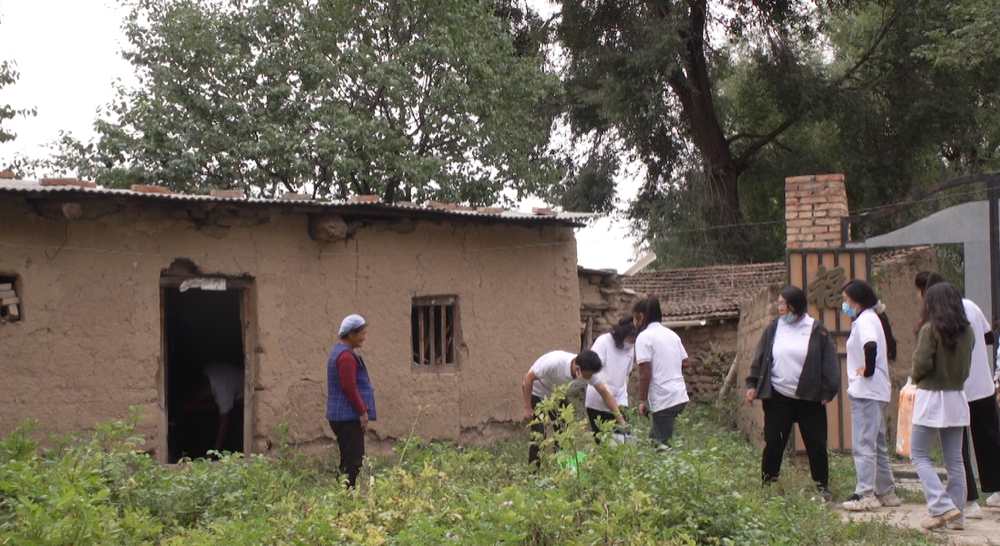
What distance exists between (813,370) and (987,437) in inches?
45.8

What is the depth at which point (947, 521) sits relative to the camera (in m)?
6.20

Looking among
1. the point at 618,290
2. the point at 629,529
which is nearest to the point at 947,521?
the point at 629,529

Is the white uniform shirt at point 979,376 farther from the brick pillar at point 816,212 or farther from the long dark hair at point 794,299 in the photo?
the brick pillar at point 816,212

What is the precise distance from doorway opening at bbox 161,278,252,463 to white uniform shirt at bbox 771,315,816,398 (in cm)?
538

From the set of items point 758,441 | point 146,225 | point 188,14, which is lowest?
point 758,441

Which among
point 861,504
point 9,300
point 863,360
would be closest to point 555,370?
point 863,360

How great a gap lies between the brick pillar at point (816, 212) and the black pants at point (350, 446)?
4.47 m

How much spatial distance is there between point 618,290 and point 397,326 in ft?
15.2

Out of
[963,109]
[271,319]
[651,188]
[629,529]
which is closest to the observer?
[629,529]

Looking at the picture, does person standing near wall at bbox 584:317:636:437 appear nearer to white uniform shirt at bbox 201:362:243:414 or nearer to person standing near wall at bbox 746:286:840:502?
person standing near wall at bbox 746:286:840:502

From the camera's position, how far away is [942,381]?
6.18 metres

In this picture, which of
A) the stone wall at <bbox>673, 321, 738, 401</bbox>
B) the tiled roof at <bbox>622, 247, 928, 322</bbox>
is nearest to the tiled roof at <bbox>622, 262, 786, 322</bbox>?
the tiled roof at <bbox>622, 247, 928, 322</bbox>

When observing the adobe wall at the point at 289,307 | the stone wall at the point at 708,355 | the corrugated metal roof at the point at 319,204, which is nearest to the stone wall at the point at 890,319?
the stone wall at the point at 708,355

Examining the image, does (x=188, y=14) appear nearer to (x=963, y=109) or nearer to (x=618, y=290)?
(x=618, y=290)
